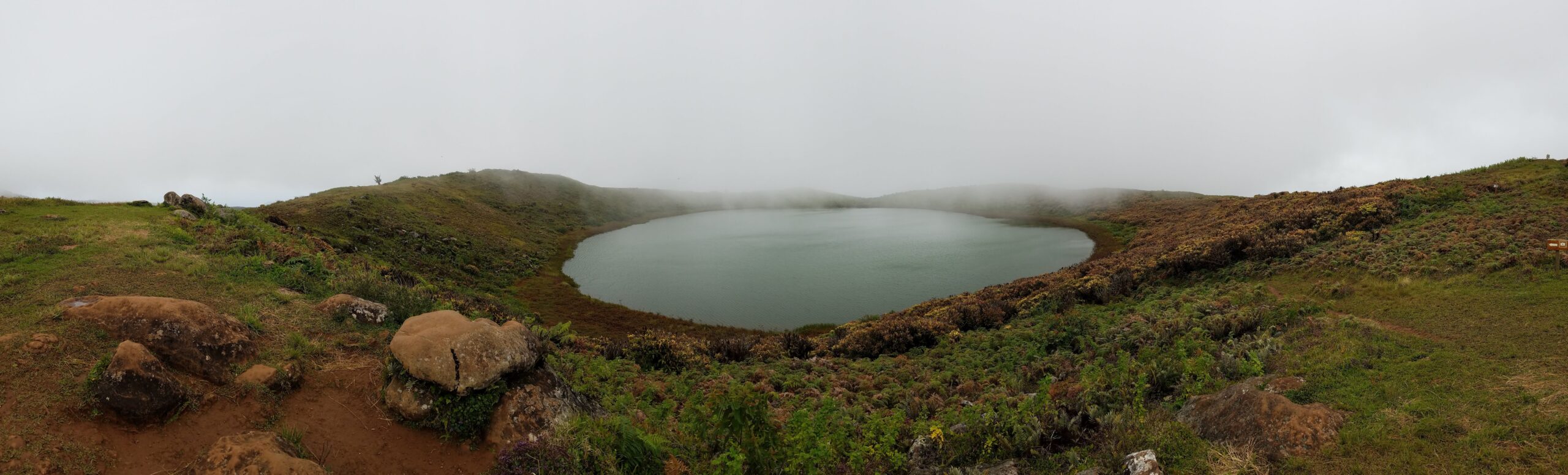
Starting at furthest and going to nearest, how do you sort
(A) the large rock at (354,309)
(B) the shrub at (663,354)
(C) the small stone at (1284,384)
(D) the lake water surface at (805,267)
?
(D) the lake water surface at (805,267), (B) the shrub at (663,354), (A) the large rock at (354,309), (C) the small stone at (1284,384)

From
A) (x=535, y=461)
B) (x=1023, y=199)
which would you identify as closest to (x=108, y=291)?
(x=535, y=461)

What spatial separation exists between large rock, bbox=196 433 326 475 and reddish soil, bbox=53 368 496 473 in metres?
0.34

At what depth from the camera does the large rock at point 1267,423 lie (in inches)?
240

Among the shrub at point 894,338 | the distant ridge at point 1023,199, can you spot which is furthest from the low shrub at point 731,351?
the distant ridge at point 1023,199

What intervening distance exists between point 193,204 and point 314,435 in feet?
65.7

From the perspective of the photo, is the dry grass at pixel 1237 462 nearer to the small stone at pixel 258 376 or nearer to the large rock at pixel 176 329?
the small stone at pixel 258 376

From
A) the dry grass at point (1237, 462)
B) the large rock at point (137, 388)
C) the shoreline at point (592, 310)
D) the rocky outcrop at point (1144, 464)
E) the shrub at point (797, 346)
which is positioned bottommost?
the shoreline at point (592, 310)

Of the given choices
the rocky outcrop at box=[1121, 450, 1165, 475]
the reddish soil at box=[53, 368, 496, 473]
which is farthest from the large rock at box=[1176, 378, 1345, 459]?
the reddish soil at box=[53, 368, 496, 473]

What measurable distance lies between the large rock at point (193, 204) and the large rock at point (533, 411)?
20.5m

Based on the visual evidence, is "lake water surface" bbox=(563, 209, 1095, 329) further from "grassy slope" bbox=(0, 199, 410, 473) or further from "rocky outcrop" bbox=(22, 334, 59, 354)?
"rocky outcrop" bbox=(22, 334, 59, 354)

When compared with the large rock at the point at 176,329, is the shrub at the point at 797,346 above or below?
below

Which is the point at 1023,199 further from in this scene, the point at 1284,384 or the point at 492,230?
the point at 1284,384

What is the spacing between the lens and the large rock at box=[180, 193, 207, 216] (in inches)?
752

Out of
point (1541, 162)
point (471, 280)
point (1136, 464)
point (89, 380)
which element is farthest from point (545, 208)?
point (1541, 162)
